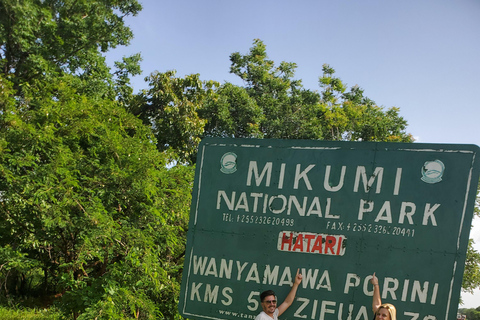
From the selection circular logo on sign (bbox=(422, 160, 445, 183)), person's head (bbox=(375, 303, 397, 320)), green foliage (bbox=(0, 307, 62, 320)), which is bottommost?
green foliage (bbox=(0, 307, 62, 320))

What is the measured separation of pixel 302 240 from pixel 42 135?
6.84m

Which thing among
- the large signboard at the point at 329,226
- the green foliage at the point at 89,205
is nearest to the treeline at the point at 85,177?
the green foliage at the point at 89,205

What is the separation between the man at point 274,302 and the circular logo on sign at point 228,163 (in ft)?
3.96

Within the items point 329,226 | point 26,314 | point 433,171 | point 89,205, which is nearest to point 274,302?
point 329,226

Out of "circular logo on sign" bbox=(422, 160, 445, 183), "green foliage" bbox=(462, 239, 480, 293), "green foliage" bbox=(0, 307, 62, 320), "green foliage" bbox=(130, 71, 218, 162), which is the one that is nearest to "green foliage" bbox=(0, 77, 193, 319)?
"green foliage" bbox=(0, 307, 62, 320)

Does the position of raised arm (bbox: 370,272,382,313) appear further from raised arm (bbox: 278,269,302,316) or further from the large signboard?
raised arm (bbox: 278,269,302,316)

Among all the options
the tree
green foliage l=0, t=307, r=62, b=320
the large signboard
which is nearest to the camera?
the large signboard

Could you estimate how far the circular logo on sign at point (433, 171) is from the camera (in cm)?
440

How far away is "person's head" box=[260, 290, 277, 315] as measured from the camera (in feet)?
15.1

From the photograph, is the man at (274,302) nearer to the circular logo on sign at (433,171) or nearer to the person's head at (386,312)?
the person's head at (386,312)

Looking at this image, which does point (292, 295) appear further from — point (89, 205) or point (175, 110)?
point (175, 110)

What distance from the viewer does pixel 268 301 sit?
464 cm

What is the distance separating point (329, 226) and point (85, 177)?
6.14m

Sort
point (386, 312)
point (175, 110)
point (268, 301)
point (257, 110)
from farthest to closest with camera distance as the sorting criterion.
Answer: point (257, 110) → point (175, 110) → point (268, 301) → point (386, 312)
